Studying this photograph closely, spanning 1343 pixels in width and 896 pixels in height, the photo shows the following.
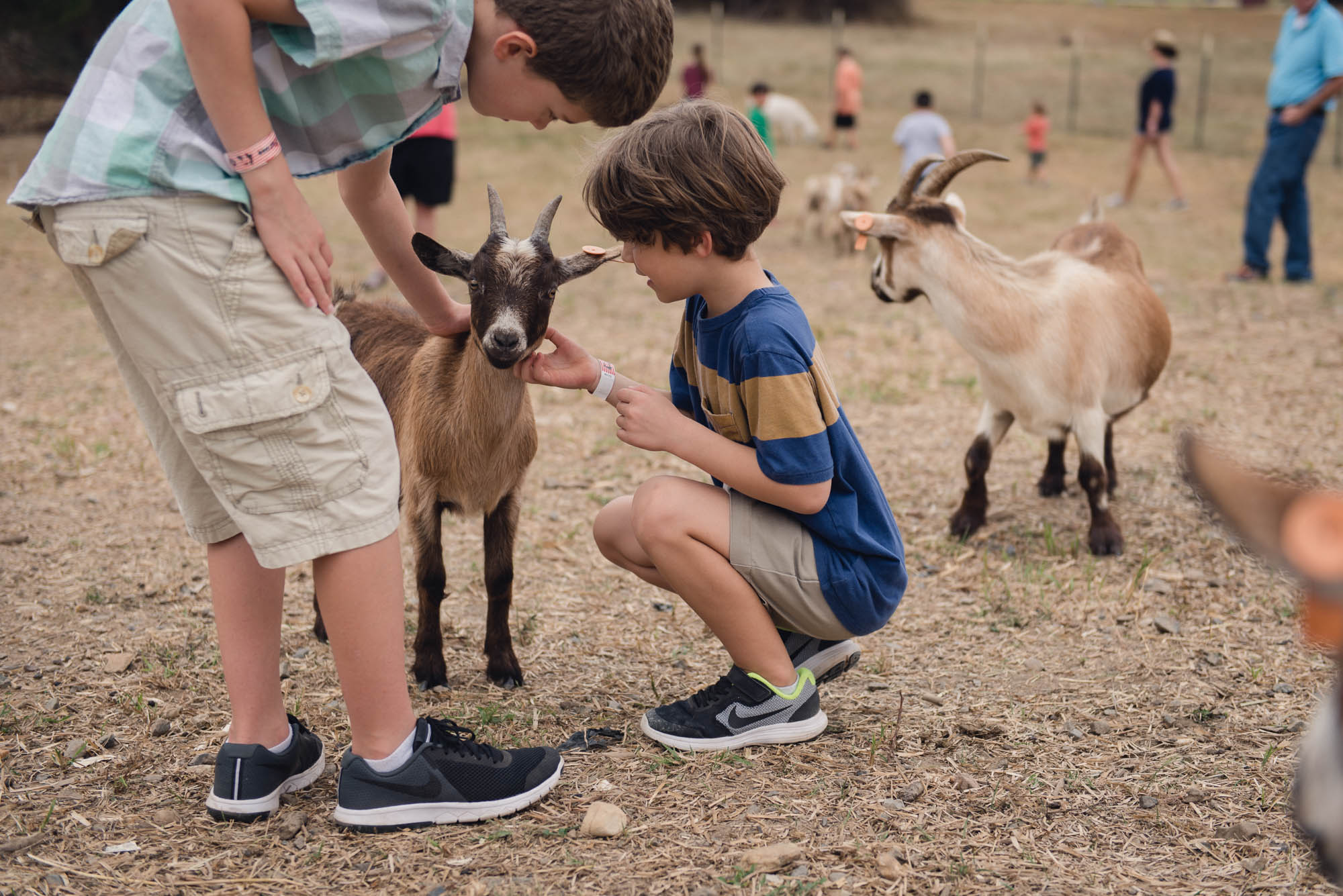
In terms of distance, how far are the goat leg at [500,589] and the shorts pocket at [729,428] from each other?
92cm

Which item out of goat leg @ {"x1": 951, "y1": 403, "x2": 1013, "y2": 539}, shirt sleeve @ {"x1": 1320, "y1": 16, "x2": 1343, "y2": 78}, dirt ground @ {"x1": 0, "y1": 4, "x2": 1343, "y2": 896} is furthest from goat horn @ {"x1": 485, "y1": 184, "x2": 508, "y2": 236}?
shirt sleeve @ {"x1": 1320, "y1": 16, "x2": 1343, "y2": 78}

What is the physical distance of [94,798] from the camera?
2.66m

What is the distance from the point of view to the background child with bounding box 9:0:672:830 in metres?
2.02

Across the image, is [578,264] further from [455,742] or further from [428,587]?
[455,742]

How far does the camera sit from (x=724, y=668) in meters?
3.57

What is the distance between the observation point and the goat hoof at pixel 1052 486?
16.9 feet

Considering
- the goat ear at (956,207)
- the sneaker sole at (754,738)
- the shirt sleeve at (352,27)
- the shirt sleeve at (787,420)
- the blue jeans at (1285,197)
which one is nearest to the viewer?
the shirt sleeve at (352,27)

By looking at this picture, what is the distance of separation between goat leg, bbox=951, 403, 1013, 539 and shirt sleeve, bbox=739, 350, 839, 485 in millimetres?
2188

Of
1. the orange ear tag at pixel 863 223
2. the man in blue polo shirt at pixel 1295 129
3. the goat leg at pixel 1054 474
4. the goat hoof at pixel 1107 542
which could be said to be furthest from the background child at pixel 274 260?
the man in blue polo shirt at pixel 1295 129

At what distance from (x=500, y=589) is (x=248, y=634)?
1.09 m

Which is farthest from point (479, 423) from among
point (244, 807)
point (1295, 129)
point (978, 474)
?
point (1295, 129)

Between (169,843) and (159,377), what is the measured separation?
1.05 meters

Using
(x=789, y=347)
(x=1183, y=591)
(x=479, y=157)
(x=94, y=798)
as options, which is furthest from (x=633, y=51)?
(x=479, y=157)

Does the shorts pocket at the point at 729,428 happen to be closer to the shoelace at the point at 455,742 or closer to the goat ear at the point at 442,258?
the goat ear at the point at 442,258
